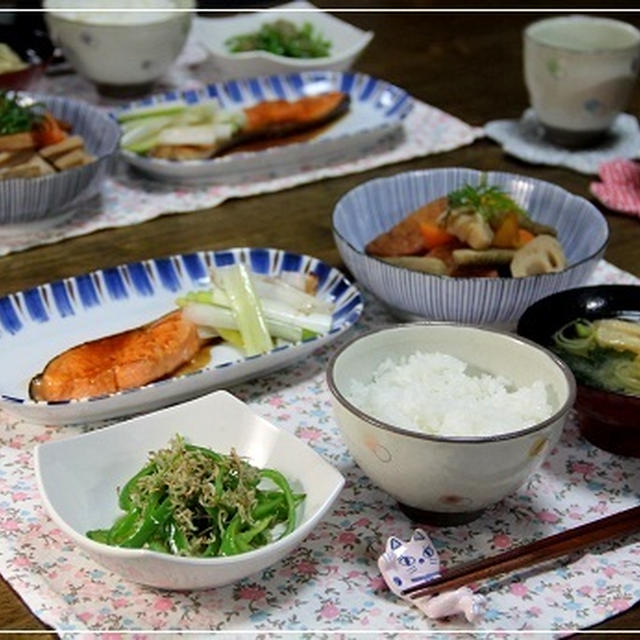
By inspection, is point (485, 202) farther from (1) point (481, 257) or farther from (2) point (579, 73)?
(2) point (579, 73)

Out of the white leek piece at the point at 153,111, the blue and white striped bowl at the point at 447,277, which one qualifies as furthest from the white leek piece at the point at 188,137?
the blue and white striped bowl at the point at 447,277

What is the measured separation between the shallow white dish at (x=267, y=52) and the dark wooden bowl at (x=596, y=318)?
3.36 ft

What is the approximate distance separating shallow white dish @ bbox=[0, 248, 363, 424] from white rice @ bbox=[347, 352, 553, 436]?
208mm

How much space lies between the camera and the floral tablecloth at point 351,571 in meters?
1.03

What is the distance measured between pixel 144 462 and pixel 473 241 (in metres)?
0.52

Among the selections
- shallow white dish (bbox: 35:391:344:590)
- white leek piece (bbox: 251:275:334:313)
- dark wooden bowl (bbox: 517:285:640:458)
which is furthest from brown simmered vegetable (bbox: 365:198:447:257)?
shallow white dish (bbox: 35:391:344:590)

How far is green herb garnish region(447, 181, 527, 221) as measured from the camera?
1.52 meters

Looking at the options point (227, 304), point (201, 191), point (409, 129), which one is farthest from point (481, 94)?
point (227, 304)

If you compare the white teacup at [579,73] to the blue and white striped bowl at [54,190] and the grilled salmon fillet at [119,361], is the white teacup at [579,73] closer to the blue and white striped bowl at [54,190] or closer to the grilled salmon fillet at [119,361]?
the blue and white striped bowl at [54,190]

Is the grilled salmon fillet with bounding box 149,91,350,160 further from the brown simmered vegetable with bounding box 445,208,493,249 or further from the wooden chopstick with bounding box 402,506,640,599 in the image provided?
the wooden chopstick with bounding box 402,506,640,599

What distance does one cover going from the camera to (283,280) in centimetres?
152

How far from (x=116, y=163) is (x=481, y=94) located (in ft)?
2.33

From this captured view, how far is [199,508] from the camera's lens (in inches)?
41.6

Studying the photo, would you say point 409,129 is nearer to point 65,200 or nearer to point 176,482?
point 65,200
